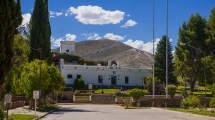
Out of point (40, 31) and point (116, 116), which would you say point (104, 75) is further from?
point (116, 116)

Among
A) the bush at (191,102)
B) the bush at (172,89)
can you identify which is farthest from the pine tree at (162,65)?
the bush at (191,102)

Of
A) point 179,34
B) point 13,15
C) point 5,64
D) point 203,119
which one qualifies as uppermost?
point 179,34

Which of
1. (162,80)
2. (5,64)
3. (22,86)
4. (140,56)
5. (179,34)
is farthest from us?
(140,56)

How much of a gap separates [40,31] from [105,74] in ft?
106

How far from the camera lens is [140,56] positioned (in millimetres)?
164500

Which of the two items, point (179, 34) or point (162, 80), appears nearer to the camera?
point (179, 34)

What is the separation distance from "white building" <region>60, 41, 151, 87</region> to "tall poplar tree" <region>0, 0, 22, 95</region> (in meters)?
70.0

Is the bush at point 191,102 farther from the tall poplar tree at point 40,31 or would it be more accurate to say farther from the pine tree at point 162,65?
the pine tree at point 162,65

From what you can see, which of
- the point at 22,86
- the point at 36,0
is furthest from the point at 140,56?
the point at 22,86

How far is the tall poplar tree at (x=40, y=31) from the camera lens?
61781 mm

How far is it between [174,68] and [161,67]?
2.68 metres

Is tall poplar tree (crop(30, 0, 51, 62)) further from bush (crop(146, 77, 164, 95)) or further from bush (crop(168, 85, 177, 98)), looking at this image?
bush (crop(146, 77, 164, 95))

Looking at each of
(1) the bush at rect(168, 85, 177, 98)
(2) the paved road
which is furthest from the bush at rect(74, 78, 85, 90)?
(2) the paved road

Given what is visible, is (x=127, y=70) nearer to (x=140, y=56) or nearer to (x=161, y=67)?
(x=161, y=67)
